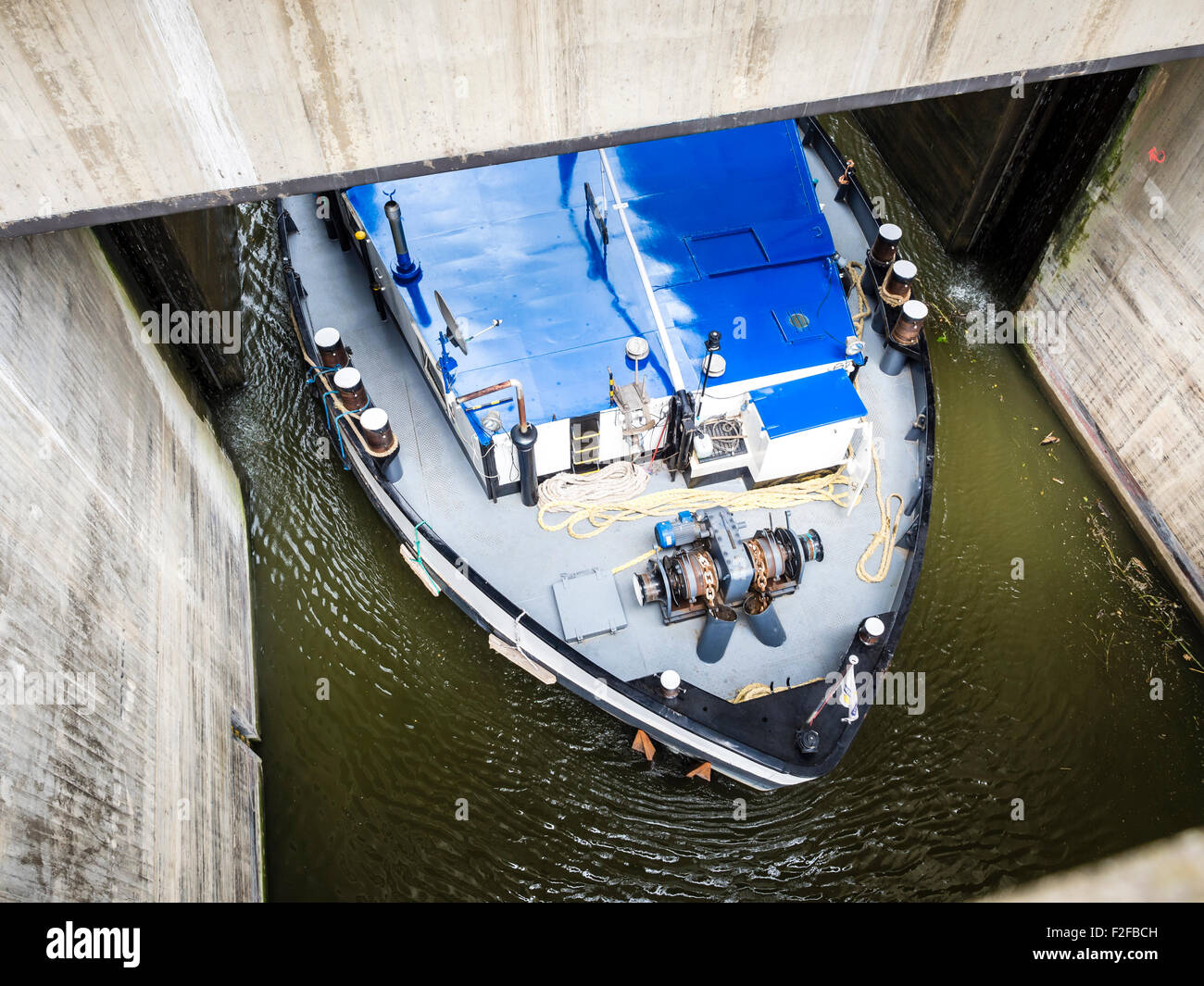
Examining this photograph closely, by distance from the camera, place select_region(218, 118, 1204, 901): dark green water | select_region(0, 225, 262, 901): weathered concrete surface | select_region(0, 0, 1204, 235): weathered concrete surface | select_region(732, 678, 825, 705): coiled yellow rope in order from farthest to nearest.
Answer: select_region(218, 118, 1204, 901): dark green water, select_region(732, 678, 825, 705): coiled yellow rope, select_region(0, 0, 1204, 235): weathered concrete surface, select_region(0, 225, 262, 901): weathered concrete surface

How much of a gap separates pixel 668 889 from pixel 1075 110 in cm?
877

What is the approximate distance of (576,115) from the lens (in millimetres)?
5980

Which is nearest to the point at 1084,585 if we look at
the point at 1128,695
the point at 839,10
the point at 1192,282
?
the point at 1128,695

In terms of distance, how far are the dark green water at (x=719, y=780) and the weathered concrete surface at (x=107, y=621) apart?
2.32 ft

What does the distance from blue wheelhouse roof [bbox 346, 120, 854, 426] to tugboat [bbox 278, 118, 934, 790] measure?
2cm

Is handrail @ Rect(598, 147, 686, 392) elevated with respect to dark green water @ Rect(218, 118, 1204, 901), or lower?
elevated

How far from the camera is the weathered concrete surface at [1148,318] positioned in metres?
8.23

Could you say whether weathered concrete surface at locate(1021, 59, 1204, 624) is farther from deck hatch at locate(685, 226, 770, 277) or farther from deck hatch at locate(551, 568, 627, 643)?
deck hatch at locate(551, 568, 627, 643)

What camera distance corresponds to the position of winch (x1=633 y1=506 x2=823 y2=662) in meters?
6.77

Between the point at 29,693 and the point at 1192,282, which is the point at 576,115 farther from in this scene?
the point at 1192,282

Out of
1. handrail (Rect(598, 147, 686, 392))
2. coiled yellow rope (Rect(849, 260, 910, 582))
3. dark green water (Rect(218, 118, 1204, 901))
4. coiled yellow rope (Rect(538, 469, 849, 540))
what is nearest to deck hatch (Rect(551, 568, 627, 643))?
coiled yellow rope (Rect(538, 469, 849, 540))

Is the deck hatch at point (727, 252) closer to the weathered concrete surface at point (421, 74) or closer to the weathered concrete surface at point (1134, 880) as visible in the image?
the weathered concrete surface at point (421, 74)

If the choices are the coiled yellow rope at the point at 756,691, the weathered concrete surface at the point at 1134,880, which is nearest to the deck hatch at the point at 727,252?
the coiled yellow rope at the point at 756,691

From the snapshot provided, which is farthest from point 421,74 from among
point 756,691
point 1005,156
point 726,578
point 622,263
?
point 1005,156
